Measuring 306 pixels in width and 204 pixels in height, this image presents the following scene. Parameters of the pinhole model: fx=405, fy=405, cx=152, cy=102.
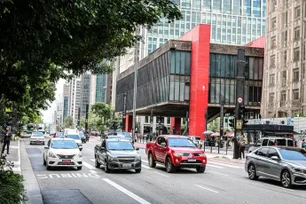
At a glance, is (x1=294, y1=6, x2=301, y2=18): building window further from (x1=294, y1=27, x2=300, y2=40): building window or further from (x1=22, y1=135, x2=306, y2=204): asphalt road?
(x1=22, y1=135, x2=306, y2=204): asphalt road

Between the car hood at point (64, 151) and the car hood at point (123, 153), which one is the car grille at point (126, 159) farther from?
the car hood at point (64, 151)

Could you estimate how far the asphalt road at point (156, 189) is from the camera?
11.6 meters

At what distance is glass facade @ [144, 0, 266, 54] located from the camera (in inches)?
5438

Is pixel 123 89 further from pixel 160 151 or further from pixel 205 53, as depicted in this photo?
pixel 160 151

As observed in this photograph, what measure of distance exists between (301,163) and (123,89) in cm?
8349

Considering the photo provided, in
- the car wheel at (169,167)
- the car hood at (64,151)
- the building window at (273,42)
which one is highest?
the building window at (273,42)

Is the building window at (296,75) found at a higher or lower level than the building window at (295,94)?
higher

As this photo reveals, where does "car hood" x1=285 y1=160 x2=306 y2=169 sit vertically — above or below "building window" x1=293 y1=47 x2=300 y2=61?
below

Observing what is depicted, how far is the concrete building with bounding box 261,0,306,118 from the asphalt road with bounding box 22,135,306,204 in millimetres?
45723

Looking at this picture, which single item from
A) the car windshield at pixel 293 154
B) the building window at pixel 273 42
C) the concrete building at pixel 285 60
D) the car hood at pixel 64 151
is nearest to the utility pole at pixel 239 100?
the car windshield at pixel 293 154

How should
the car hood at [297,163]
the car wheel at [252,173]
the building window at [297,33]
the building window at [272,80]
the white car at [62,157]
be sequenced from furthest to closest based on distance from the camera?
1. the building window at [272,80]
2. the building window at [297,33]
3. the white car at [62,157]
4. the car wheel at [252,173]
5. the car hood at [297,163]

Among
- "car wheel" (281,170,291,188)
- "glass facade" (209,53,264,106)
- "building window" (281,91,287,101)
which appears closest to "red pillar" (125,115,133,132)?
"glass facade" (209,53,264,106)

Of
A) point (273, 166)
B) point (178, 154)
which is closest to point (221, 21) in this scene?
point (178, 154)

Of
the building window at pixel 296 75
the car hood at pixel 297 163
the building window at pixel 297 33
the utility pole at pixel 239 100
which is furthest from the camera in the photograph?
the building window at pixel 297 33
